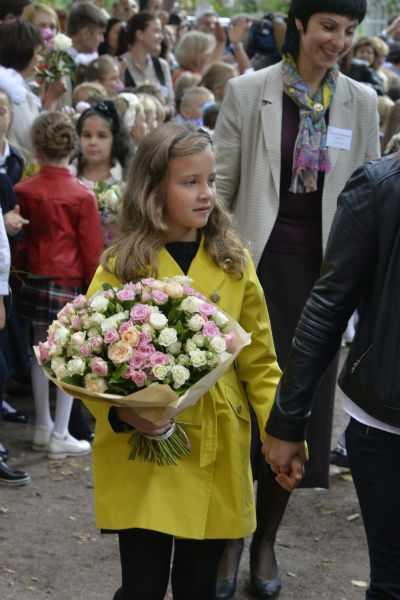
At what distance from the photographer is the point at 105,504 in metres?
3.02

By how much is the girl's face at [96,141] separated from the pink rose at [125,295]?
3.59 metres

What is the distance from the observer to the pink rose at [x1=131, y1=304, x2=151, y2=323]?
9.13 ft

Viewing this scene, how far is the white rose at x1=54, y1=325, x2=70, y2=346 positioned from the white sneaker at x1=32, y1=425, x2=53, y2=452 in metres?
3.11

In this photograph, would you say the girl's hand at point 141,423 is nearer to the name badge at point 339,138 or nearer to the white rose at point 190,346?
the white rose at point 190,346

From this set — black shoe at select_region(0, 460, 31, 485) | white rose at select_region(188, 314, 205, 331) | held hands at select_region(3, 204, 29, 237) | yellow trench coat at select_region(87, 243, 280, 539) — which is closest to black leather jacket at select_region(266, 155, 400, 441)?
white rose at select_region(188, 314, 205, 331)

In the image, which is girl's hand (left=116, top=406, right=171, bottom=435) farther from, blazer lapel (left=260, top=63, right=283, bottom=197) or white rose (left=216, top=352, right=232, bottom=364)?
blazer lapel (left=260, top=63, right=283, bottom=197)

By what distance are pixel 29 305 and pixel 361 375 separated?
11.9 feet

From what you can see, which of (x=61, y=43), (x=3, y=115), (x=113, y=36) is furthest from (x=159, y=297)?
(x=113, y=36)

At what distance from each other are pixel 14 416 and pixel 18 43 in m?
2.84

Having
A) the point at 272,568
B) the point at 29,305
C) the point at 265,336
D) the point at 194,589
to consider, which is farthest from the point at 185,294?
the point at 29,305

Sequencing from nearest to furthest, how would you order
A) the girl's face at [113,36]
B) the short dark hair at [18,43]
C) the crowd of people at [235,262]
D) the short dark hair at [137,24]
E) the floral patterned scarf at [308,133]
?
the crowd of people at [235,262], the floral patterned scarf at [308,133], the short dark hair at [18,43], the short dark hair at [137,24], the girl's face at [113,36]

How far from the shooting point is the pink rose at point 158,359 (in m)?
2.70

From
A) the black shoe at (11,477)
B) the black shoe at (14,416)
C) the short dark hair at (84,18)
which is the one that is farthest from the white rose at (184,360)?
the short dark hair at (84,18)

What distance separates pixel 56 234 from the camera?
563 centimetres
